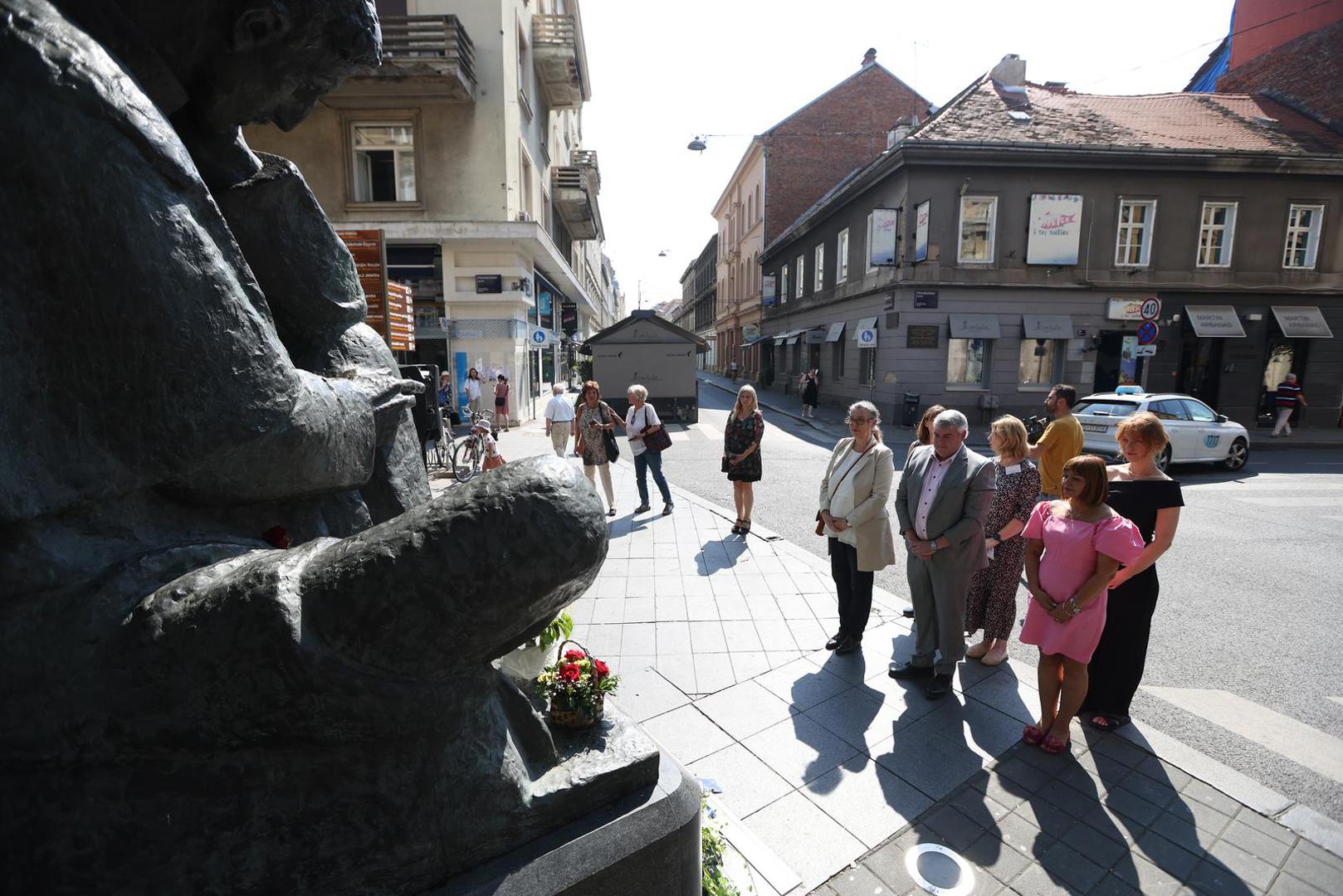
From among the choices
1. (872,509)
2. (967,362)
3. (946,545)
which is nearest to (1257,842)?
(946,545)

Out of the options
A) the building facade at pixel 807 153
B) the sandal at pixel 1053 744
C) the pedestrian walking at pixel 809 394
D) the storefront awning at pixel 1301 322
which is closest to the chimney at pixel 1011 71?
the building facade at pixel 807 153

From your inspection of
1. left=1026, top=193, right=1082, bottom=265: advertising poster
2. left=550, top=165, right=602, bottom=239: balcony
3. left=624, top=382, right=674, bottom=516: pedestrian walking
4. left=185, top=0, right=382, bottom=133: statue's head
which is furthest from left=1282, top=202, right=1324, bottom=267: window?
left=185, top=0, right=382, bottom=133: statue's head

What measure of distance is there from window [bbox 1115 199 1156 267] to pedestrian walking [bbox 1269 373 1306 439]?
16.5 feet

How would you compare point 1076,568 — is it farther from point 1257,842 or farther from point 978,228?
point 978,228

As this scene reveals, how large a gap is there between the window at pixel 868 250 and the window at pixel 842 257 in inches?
56.6

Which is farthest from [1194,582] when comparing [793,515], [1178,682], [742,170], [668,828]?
[742,170]

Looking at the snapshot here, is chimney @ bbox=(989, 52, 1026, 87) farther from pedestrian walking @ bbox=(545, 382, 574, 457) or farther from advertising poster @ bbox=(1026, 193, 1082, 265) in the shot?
pedestrian walking @ bbox=(545, 382, 574, 457)

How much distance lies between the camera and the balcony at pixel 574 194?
24.8m

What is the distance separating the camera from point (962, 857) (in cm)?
279

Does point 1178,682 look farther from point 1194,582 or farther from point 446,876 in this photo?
point 446,876

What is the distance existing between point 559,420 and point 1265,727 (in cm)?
928

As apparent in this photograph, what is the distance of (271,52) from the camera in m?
1.31

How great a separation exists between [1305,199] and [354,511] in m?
27.9

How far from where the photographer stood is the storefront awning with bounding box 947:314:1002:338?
63.0ft
